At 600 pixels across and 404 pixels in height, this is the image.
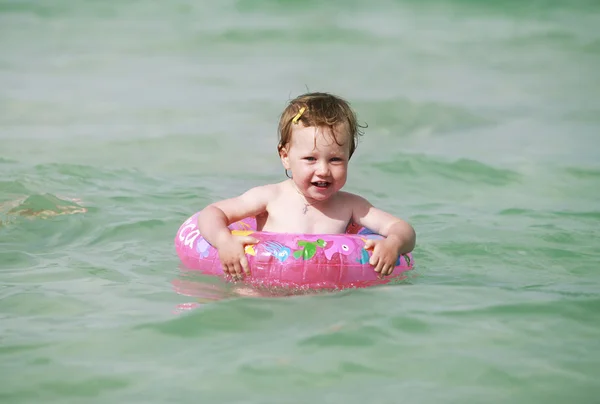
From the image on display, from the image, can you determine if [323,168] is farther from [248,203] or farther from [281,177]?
[281,177]

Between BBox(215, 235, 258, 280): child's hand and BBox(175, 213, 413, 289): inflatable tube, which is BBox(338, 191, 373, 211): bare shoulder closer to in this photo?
BBox(175, 213, 413, 289): inflatable tube

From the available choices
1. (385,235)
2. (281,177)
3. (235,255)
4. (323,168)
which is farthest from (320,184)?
(281,177)

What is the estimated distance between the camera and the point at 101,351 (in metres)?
3.53

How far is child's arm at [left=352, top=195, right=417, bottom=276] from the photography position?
4336 millimetres

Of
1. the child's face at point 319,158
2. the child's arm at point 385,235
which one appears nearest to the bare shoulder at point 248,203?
the child's face at point 319,158

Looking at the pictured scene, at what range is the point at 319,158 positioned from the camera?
4.55 metres

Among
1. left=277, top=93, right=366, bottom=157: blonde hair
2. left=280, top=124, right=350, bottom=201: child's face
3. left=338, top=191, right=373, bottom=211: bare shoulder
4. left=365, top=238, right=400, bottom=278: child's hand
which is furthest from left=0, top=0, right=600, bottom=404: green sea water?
left=277, top=93, right=366, bottom=157: blonde hair

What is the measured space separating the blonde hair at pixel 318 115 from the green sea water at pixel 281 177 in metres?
0.86

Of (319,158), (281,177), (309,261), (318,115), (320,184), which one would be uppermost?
(318,115)

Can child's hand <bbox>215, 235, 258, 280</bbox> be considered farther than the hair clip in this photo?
No

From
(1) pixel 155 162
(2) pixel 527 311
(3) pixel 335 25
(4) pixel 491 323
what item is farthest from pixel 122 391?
(3) pixel 335 25

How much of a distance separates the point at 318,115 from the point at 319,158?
224mm

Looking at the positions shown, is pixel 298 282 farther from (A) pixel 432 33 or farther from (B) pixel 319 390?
(A) pixel 432 33

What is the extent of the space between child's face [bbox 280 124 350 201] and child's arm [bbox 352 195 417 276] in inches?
10.3
